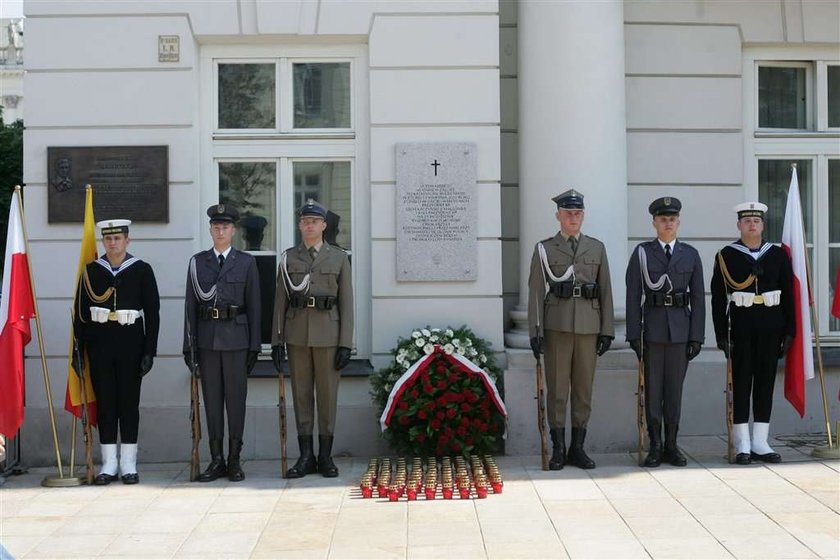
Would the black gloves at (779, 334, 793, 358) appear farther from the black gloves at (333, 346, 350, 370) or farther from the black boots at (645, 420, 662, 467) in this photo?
the black gloves at (333, 346, 350, 370)

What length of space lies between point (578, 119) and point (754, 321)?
79.2 inches

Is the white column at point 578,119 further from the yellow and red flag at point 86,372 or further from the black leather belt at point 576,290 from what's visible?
the yellow and red flag at point 86,372

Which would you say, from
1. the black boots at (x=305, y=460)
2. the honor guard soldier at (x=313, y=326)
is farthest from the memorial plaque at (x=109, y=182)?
the black boots at (x=305, y=460)

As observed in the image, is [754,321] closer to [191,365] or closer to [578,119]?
[578,119]

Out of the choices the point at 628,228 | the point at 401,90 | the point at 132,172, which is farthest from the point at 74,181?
the point at 628,228

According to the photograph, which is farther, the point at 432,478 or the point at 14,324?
the point at 14,324

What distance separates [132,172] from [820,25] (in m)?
5.66

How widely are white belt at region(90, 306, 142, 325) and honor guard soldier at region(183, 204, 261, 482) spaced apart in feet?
1.24

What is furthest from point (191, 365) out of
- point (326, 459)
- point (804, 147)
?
point (804, 147)

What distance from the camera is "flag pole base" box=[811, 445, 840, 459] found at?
25.7 feet

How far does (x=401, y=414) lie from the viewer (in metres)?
7.80

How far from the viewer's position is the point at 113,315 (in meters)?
7.68

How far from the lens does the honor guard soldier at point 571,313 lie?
780cm

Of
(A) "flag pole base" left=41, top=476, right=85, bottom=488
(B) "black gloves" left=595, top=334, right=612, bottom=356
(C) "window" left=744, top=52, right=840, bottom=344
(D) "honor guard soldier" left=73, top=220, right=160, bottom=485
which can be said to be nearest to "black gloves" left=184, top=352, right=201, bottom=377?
(D) "honor guard soldier" left=73, top=220, right=160, bottom=485
